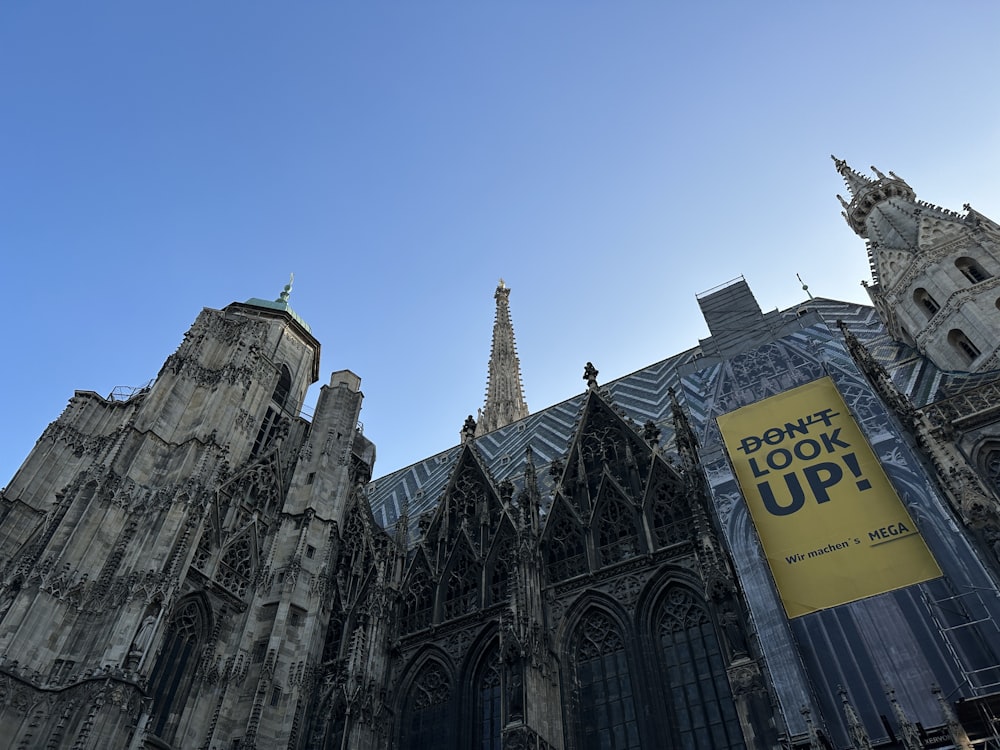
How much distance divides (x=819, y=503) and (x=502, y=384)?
3581 centimetres

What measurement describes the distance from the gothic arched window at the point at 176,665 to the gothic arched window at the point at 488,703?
6.95 metres

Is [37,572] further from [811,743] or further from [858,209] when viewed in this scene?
[858,209]

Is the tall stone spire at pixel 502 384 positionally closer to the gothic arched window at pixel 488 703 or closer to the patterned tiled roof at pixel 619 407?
the patterned tiled roof at pixel 619 407

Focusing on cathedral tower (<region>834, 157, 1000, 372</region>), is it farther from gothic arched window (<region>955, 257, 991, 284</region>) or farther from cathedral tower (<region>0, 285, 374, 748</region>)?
cathedral tower (<region>0, 285, 374, 748</region>)

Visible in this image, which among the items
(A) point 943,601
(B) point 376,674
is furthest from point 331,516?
(A) point 943,601

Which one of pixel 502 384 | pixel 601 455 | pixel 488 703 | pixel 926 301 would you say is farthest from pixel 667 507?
pixel 502 384

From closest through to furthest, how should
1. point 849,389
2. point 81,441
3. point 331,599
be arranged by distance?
→ 1. point 849,389
2. point 331,599
3. point 81,441

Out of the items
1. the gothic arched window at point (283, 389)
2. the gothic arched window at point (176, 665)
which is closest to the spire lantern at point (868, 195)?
the gothic arched window at point (283, 389)

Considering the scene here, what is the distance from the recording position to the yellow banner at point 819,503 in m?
13.9

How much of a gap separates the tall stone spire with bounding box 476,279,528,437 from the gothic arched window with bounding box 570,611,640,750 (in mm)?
26636

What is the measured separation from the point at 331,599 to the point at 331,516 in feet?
9.81

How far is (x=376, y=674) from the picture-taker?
59.4 feet

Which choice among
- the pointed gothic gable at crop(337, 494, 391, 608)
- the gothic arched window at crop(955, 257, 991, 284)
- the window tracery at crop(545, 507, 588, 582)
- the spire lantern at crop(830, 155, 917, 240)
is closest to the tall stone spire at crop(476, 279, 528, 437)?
the pointed gothic gable at crop(337, 494, 391, 608)

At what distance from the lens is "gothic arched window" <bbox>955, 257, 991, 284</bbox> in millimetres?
20578
